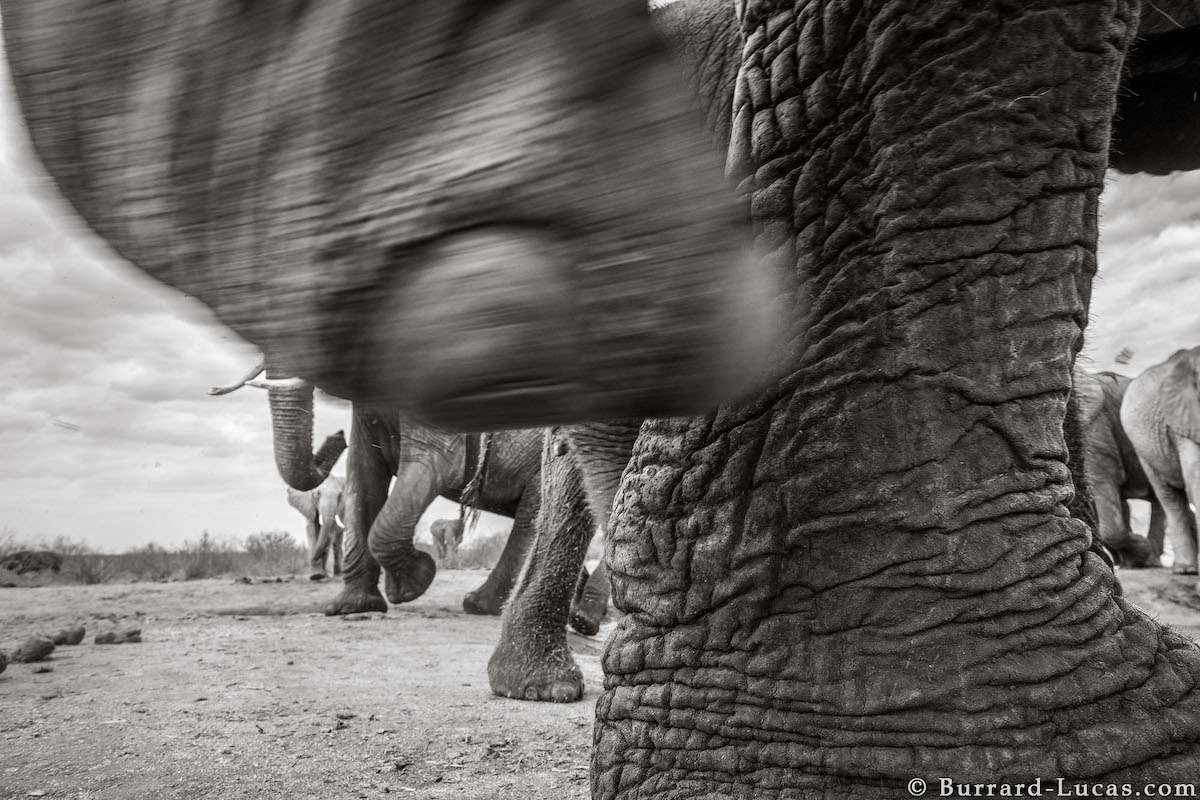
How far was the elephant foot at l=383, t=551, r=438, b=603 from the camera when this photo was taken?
6707 mm

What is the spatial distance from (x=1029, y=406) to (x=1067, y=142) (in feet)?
1.22

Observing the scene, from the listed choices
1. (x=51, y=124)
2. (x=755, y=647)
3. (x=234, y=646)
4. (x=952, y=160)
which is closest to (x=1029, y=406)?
(x=952, y=160)

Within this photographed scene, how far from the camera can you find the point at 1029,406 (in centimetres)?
131

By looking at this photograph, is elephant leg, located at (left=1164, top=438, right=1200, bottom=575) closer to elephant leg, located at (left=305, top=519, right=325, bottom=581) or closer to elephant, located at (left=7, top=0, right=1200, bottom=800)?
elephant, located at (left=7, top=0, right=1200, bottom=800)

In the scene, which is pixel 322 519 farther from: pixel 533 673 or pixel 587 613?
pixel 533 673

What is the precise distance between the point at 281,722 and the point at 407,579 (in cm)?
418

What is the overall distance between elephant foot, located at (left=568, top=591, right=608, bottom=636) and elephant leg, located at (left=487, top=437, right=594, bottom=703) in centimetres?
214

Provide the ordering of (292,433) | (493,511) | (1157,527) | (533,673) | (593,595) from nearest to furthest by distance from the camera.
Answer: (533,673)
(292,433)
(593,595)
(493,511)
(1157,527)

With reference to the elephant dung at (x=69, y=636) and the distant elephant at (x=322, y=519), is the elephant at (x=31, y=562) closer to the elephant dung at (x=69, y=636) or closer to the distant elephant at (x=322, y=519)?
the distant elephant at (x=322, y=519)

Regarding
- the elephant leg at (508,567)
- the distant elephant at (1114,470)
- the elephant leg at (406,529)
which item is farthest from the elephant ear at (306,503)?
the distant elephant at (1114,470)

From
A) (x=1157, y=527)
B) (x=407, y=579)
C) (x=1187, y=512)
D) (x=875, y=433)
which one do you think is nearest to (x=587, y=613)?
(x=407, y=579)

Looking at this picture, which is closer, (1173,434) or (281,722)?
(281,722)

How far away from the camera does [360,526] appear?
24.4ft

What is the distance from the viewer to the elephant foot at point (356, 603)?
6855 mm
